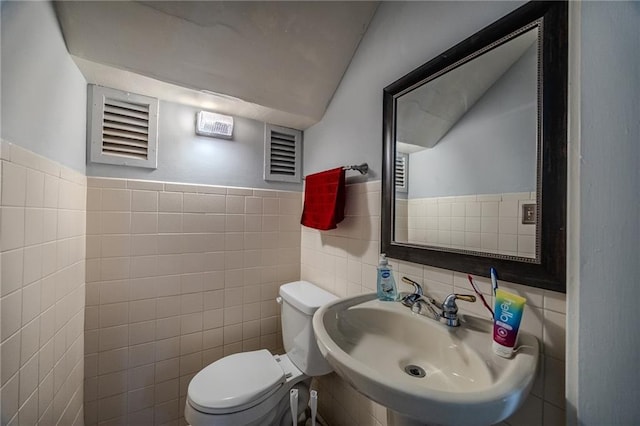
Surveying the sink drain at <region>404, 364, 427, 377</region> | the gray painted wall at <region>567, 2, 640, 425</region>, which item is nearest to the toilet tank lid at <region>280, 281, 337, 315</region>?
the sink drain at <region>404, 364, 427, 377</region>

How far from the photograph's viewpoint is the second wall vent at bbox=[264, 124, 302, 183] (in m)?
1.67

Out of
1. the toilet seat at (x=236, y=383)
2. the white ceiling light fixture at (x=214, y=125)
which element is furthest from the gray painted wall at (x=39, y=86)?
the toilet seat at (x=236, y=383)

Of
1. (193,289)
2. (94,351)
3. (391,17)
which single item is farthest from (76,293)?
(391,17)

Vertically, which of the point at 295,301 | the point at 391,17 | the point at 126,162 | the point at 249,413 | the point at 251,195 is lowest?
the point at 249,413

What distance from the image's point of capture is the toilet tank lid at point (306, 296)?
1.23 m

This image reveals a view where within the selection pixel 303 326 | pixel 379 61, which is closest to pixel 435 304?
pixel 303 326

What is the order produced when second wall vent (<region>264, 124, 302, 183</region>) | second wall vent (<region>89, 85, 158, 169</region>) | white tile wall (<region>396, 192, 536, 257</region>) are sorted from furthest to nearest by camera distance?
second wall vent (<region>264, 124, 302, 183</region>), second wall vent (<region>89, 85, 158, 169</region>), white tile wall (<region>396, 192, 536, 257</region>)

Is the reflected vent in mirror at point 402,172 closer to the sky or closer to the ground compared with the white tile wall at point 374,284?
closer to the sky

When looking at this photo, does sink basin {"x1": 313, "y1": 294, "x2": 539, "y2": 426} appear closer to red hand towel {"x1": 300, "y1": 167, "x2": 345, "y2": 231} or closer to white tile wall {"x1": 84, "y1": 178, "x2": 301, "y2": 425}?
red hand towel {"x1": 300, "y1": 167, "x2": 345, "y2": 231}

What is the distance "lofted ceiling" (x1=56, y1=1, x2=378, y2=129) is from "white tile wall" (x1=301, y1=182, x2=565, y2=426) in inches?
28.5

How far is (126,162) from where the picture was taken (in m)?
1.27

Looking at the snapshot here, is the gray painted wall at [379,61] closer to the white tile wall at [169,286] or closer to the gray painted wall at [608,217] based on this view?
the gray painted wall at [608,217]

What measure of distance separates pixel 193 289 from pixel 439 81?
1603mm

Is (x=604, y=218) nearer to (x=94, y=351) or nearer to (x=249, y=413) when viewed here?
(x=249, y=413)
